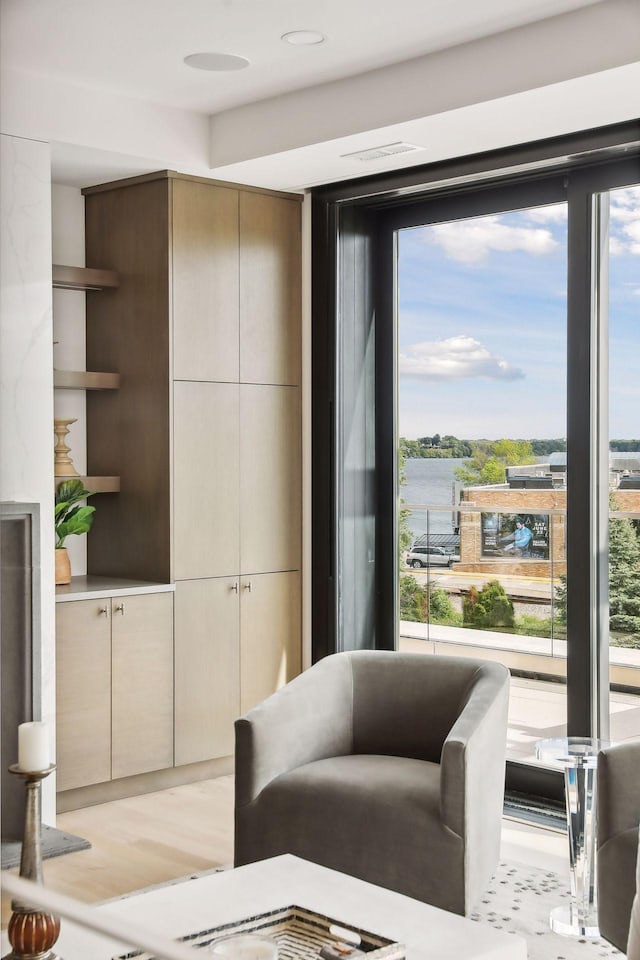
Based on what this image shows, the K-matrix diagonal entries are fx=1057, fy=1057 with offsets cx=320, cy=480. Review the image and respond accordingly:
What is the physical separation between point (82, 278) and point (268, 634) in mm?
1474

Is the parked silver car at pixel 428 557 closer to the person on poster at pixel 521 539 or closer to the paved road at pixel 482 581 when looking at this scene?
the paved road at pixel 482 581

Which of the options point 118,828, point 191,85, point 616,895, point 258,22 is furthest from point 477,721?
point 191,85

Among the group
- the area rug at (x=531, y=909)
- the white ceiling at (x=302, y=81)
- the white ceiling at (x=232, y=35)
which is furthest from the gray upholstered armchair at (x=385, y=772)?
the white ceiling at (x=232, y=35)

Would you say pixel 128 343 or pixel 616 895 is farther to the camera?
pixel 128 343

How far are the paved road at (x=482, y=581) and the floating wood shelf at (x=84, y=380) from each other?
1269 mm

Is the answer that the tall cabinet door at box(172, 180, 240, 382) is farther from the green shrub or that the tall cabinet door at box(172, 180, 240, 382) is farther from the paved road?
the green shrub

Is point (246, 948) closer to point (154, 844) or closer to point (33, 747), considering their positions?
point (33, 747)

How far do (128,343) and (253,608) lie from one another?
108cm

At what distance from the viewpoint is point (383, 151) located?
11.1 ft

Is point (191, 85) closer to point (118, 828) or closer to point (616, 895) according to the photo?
point (118, 828)

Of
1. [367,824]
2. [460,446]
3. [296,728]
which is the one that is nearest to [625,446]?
[460,446]

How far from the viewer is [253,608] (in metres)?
3.96

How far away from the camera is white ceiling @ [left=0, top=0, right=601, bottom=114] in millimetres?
2631

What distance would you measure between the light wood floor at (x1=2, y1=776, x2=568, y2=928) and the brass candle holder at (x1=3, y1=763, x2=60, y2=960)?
50.5 inches
